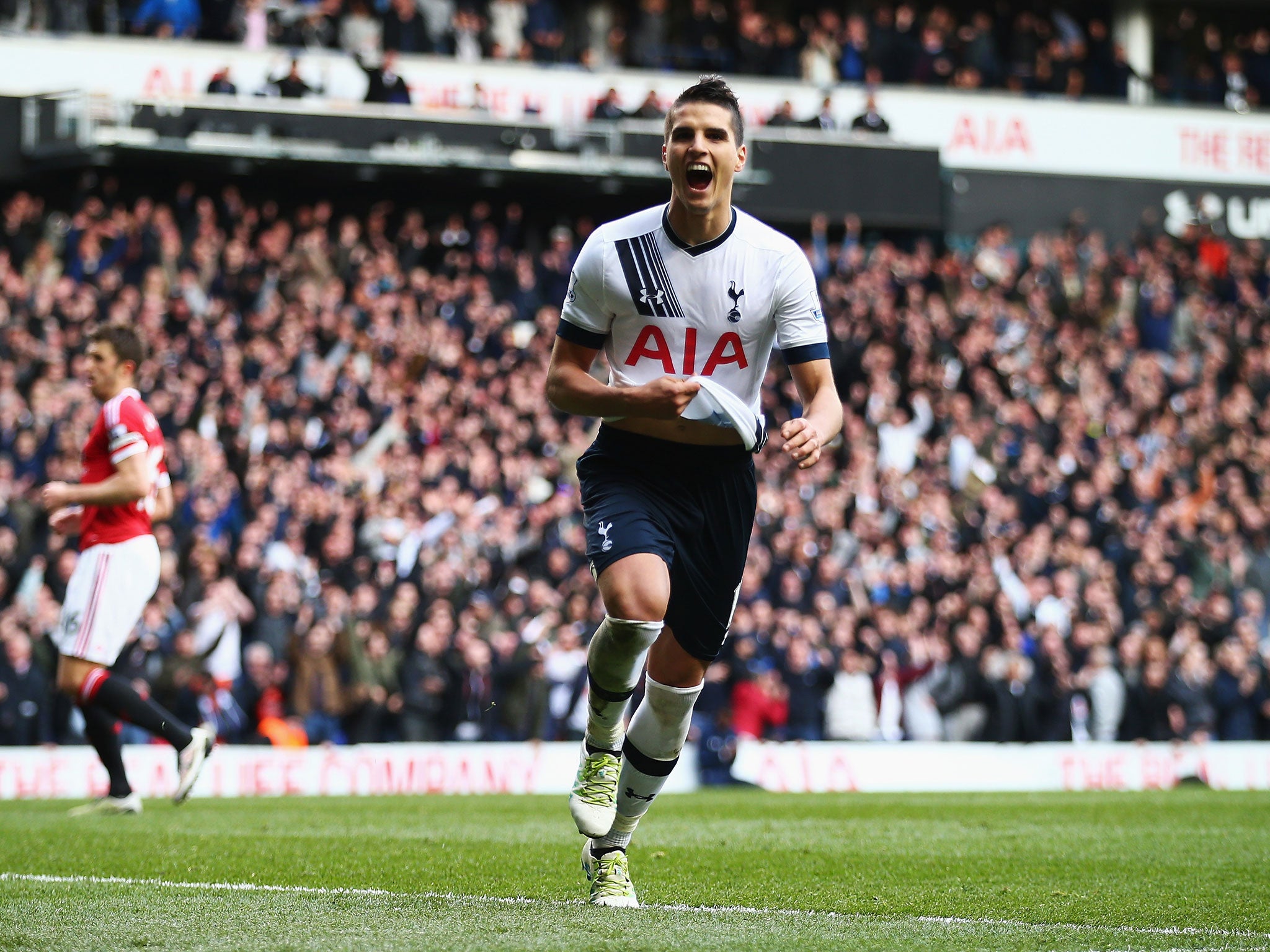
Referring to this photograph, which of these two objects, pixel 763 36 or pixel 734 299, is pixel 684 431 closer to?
pixel 734 299

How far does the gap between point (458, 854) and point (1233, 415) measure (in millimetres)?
18801

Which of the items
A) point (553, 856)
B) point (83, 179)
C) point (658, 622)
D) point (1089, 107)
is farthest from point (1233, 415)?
point (658, 622)

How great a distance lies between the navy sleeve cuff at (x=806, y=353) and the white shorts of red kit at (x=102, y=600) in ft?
15.7

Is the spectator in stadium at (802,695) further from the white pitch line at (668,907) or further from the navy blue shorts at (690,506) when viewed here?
the navy blue shorts at (690,506)

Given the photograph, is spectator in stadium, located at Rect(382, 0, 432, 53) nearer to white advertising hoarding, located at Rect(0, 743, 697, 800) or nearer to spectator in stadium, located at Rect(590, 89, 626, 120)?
spectator in stadium, located at Rect(590, 89, 626, 120)

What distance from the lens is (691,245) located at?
6.14 m

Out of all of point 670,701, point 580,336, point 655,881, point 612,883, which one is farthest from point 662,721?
point 580,336

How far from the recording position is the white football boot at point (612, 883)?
19.6 feet

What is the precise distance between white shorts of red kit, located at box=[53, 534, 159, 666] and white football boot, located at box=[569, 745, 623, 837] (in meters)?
4.24

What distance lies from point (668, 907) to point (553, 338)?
1777 centimetres

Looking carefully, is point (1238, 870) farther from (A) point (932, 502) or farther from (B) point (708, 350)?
(A) point (932, 502)

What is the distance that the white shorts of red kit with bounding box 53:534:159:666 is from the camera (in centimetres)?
942

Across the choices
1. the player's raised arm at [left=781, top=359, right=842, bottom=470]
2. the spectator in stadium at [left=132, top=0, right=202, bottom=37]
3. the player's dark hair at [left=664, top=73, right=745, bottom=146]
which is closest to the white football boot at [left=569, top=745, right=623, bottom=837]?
the player's raised arm at [left=781, top=359, right=842, bottom=470]

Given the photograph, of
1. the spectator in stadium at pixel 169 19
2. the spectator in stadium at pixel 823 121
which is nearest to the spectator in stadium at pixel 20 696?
the spectator in stadium at pixel 169 19
